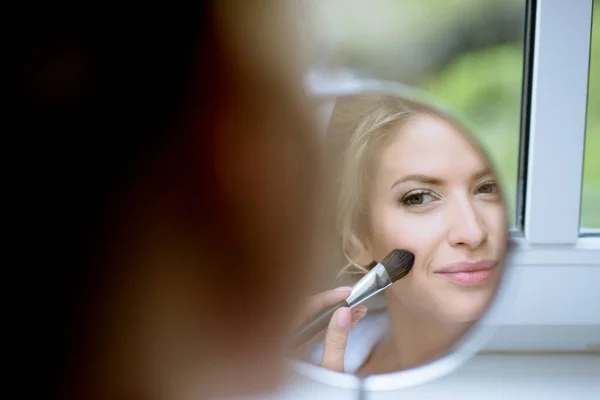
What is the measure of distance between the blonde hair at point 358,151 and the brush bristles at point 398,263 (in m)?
0.02

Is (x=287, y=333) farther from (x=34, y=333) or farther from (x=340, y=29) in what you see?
(x=340, y=29)

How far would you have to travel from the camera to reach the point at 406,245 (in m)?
0.49

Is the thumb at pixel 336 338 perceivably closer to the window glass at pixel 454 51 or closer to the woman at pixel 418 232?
the woman at pixel 418 232

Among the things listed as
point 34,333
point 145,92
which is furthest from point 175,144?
point 34,333

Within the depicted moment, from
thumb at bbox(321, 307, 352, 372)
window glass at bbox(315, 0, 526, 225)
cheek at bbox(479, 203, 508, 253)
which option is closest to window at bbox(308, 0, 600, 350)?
window glass at bbox(315, 0, 526, 225)

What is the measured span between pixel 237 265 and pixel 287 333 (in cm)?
6

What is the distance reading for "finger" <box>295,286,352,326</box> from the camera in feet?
1.22

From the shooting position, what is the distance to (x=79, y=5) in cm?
30

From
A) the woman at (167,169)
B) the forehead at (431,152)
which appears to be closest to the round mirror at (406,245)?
the forehead at (431,152)

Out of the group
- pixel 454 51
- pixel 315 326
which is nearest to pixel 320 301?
pixel 315 326

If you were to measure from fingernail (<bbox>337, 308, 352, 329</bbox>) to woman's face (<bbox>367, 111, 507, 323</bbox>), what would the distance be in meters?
0.04

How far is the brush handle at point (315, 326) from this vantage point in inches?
15.4

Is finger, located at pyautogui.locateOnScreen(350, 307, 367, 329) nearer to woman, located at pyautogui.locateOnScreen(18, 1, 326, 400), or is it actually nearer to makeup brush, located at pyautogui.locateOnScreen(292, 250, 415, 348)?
makeup brush, located at pyautogui.locateOnScreen(292, 250, 415, 348)

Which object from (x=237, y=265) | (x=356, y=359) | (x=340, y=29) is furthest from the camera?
(x=340, y=29)
